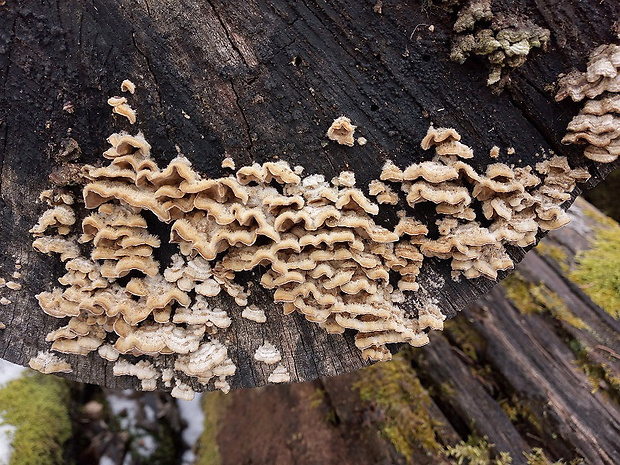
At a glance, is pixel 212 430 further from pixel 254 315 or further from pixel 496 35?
pixel 496 35

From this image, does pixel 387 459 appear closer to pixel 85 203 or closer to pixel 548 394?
pixel 548 394

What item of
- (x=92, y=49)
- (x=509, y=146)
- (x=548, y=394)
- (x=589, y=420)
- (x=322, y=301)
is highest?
(x=92, y=49)

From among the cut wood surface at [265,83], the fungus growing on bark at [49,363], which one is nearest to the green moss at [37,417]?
the fungus growing on bark at [49,363]

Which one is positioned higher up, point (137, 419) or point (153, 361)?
point (137, 419)

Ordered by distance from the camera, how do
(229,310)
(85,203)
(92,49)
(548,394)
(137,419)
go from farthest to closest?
(137,419)
(548,394)
(229,310)
(85,203)
(92,49)

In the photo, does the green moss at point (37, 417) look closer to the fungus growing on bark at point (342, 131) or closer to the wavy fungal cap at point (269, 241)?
the wavy fungal cap at point (269, 241)

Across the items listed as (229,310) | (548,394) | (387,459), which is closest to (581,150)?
(229,310)

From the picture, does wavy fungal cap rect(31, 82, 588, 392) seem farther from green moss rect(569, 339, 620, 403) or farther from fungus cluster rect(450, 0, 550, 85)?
green moss rect(569, 339, 620, 403)
